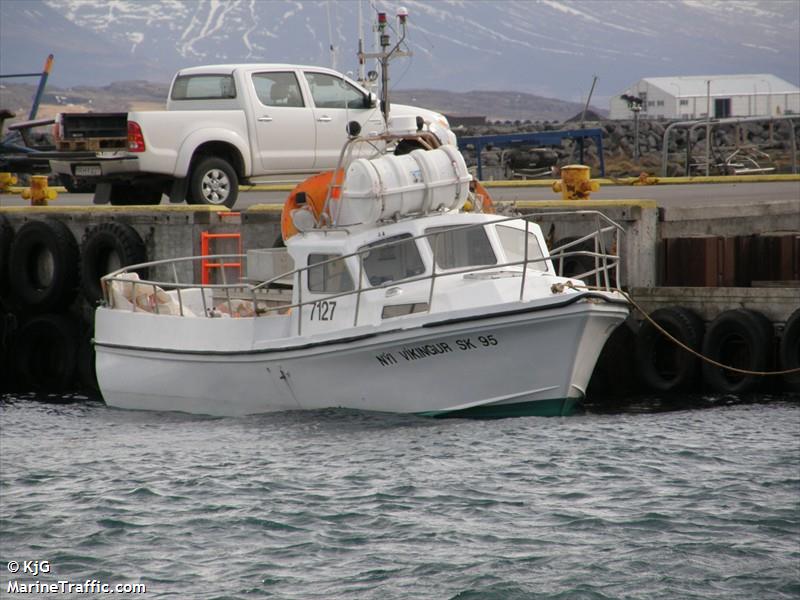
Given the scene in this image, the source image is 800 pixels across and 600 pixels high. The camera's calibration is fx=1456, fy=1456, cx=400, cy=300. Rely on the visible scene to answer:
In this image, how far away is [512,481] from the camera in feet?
43.8

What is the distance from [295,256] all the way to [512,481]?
4559mm

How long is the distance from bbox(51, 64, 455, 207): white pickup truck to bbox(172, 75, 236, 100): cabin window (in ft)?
0.05

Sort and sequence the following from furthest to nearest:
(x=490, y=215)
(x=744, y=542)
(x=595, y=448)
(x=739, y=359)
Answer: (x=739, y=359) < (x=490, y=215) < (x=595, y=448) < (x=744, y=542)

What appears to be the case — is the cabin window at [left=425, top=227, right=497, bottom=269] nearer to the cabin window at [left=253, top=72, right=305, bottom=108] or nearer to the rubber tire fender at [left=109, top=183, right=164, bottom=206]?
the cabin window at [left=253, top=72, right=305, bottom=108]

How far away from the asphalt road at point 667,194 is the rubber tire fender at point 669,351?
13.8 ft

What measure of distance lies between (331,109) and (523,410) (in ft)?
24.8

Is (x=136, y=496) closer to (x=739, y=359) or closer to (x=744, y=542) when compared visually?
(x=744, y=542)

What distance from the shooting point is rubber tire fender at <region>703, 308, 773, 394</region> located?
17172 mm

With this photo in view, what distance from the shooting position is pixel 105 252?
21.3 meters

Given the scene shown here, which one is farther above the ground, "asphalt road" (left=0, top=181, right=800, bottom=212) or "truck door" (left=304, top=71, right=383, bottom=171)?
"truck door" (left=304, top=71, right=383, bottom=171)

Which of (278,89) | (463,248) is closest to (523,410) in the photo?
(463,248)

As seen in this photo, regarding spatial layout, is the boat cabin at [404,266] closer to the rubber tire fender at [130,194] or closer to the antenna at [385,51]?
the antenna at [385,51]

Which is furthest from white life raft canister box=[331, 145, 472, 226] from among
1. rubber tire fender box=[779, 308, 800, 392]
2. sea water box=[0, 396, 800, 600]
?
rubber tire fender box=[779, 308, 800, 392]

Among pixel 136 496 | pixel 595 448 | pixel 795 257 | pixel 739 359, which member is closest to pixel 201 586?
pixel 136 496
